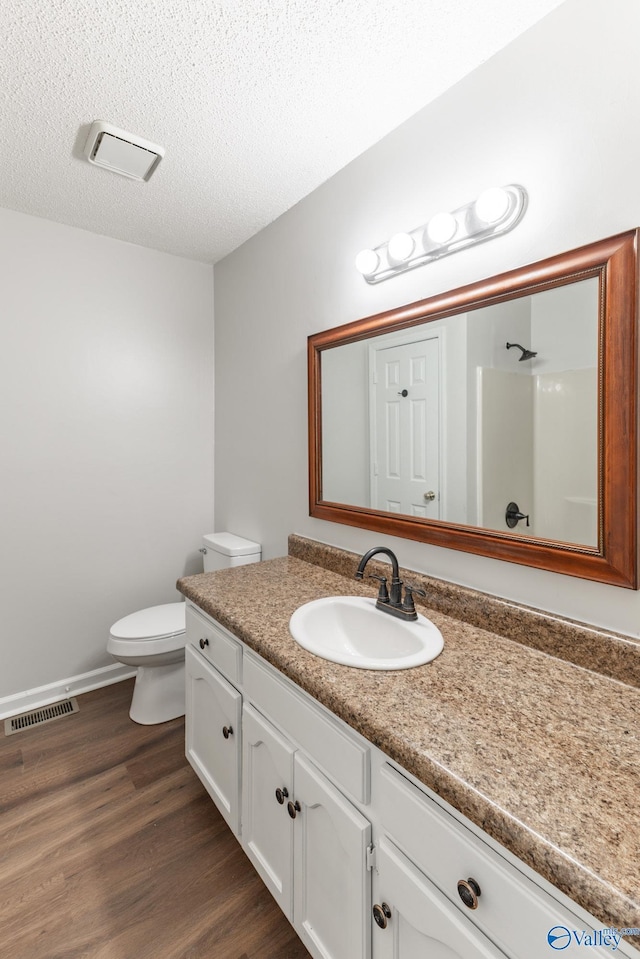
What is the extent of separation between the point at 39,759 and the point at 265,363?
199 centimetres

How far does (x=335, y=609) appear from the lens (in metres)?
1.41

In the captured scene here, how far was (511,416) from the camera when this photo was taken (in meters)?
1.18

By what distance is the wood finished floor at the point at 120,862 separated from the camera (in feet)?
3.95

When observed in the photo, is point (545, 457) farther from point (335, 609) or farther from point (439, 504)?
point (335, 609)

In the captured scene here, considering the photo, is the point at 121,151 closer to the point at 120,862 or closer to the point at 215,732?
the point at 215,732

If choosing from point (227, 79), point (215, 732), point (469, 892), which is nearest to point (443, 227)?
point (227, 79)

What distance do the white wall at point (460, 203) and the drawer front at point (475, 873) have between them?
58cm

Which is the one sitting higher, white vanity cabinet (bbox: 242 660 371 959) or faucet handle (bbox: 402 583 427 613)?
faucet handle (bbox: 402 583 427 613)

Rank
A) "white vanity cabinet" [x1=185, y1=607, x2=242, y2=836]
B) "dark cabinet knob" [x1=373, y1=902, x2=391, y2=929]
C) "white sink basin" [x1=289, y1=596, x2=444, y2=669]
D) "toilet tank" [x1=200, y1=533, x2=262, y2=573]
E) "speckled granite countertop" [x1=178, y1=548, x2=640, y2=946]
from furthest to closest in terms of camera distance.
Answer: "toilet tank" [x1=200, y1=533, x2=262, y2=573] → "white vanity cabinet" [x1=185, y1=607, x2=242, y2=836] → "white sink basin" [x1=289, y1=596, x2=444, y2=669] → "dark cabinet knob" [x1=373, y1=902, x2=391, y2=929] → "speckled granite countertop" [x1=178, y1=548, x2=640, y2=946]

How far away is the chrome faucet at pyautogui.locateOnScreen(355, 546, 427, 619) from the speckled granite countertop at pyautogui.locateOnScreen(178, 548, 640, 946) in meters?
0.10

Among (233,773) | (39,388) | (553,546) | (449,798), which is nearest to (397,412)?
(553,546)

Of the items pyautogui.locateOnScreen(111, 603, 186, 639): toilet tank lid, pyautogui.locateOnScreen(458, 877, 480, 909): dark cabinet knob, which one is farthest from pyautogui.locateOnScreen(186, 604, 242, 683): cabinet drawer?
pyautogui.locateOnScreen(458, 877, 480, 909): dark cabinet knob

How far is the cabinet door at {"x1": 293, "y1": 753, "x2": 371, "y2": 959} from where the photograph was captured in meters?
0.90

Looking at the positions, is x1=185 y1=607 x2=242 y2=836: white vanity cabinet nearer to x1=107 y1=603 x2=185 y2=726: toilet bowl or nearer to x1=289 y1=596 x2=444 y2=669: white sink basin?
x1=289 y1=596 x2=444 y2=669: white sink basin
